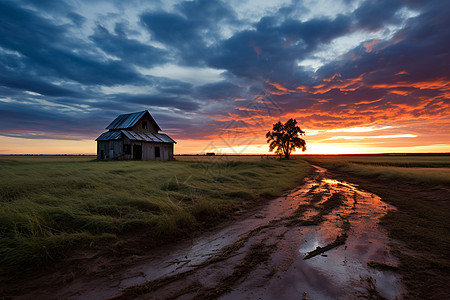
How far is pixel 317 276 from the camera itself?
2.97 meters

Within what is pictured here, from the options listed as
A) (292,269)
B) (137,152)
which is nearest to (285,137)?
(137,152)

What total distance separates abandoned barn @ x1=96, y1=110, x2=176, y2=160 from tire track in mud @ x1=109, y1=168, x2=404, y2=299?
90.4 ft

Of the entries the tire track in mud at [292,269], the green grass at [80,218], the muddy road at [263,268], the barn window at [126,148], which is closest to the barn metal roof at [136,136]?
the barn window at [126,148]

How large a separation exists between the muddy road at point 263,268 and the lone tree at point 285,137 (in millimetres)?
49856

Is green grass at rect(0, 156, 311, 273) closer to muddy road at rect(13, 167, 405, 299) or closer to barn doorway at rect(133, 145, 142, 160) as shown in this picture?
muddy road at rect(13, 167, 405, 299)

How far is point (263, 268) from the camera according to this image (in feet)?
10.6

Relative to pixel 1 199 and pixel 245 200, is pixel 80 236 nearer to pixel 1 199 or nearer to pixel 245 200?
pixel 1 199

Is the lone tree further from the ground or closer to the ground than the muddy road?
further from the ground

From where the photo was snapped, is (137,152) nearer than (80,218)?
No

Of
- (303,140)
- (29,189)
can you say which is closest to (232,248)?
(29,189)

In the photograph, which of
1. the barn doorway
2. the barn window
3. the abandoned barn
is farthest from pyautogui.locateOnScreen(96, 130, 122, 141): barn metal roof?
the barn doorway

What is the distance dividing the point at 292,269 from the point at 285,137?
53033 millimetres

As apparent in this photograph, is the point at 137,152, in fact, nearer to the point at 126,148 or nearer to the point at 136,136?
the point at 126,148

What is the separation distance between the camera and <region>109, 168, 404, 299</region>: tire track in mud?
2.59 m
